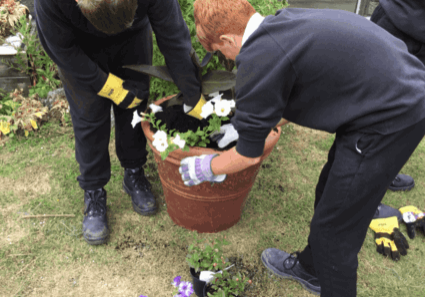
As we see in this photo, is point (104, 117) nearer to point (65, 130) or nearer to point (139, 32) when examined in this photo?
point (139, 32)

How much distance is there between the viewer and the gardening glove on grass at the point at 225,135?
1.76m

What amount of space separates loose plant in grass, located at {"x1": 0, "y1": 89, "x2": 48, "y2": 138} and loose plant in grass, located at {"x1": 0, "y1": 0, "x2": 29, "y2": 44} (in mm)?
658

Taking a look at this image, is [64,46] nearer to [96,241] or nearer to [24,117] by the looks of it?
[96,241]

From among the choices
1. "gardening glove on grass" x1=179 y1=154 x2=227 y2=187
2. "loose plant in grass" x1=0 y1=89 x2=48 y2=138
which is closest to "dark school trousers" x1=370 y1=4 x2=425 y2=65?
"gardening glove on grass" x1=179 y1=154 x2=227 y2=187

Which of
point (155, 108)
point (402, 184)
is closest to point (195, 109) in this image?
point (155, 108)

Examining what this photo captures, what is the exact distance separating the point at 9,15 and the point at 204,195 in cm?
294

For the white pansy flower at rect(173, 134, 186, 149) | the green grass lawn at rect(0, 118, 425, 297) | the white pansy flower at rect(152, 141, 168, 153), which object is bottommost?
the green grass lawn at rect(0, 118, 425, 297)

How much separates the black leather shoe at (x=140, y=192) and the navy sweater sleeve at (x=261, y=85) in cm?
132

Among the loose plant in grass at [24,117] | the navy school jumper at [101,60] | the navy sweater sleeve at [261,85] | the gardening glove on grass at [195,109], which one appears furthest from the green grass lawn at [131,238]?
the navy sweater sleeve at [261,85]

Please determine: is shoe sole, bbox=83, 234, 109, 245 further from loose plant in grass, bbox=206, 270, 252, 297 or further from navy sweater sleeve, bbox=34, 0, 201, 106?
navy sweater sleeve, bbox=34, 0, 201, 106

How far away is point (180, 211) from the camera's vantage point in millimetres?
2096

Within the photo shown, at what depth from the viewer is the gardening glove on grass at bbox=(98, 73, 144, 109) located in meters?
1.77

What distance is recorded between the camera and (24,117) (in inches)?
117

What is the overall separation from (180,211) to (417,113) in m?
1.45
